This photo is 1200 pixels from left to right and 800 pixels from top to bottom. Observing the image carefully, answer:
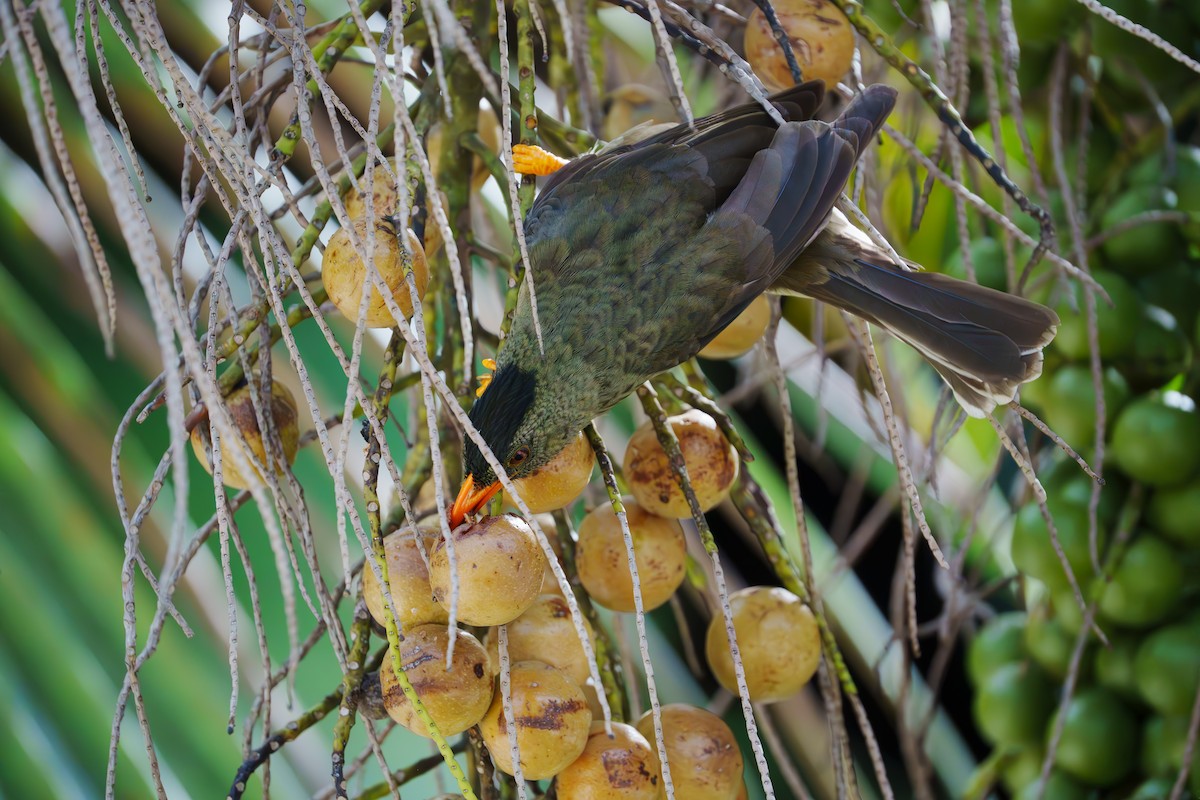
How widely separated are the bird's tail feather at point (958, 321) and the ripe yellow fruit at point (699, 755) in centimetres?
45

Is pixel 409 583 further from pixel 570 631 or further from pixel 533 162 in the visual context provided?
pixel 533 162

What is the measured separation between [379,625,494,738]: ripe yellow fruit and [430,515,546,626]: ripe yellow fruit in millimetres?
30

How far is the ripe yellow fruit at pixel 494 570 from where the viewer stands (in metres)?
0.90

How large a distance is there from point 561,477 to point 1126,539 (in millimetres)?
765

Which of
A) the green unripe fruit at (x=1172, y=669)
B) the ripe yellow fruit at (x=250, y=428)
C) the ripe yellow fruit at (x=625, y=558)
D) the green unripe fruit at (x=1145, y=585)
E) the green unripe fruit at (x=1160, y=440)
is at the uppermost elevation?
the ripe yellow fruit at (x=250, y=428)

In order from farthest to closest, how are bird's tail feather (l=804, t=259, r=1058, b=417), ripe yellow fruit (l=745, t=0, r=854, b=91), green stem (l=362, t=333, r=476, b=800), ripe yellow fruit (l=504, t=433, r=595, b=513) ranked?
bird's tail feather (l=804, t=259, r=1058, b=417) → ripe yellow fruit (l=745, t=0, r=854, b=91) → ripe yellow fruit (l=504, t=433, r=595, b=513) → green stem (l=362, t=333, r=476, b=800)

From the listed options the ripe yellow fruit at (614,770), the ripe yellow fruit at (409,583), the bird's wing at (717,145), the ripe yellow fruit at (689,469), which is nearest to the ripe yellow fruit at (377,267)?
the ripe yellow fruit at (409,583)

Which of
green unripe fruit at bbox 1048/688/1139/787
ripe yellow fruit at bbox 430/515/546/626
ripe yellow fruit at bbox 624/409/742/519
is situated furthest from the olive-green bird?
green unripe fruit at bbox 1048/688/1139/787

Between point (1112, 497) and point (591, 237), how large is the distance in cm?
77

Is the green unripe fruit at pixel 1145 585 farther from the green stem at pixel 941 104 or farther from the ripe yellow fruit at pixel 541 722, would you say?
the ripe yellow fruit at pixel 541 722

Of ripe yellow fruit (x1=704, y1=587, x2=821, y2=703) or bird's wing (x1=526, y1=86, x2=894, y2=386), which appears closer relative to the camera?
→ ripe yellow fruit (x1=704, y1=587, x2=821, y2=703)

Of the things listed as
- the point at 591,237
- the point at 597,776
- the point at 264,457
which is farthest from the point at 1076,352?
the point at 264,457

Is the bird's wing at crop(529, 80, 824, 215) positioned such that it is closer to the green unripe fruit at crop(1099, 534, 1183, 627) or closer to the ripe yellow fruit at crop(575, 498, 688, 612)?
the ripe yellow fruit at crop(575, 498, 688, 612)

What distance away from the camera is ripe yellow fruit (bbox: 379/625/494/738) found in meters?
0.89
